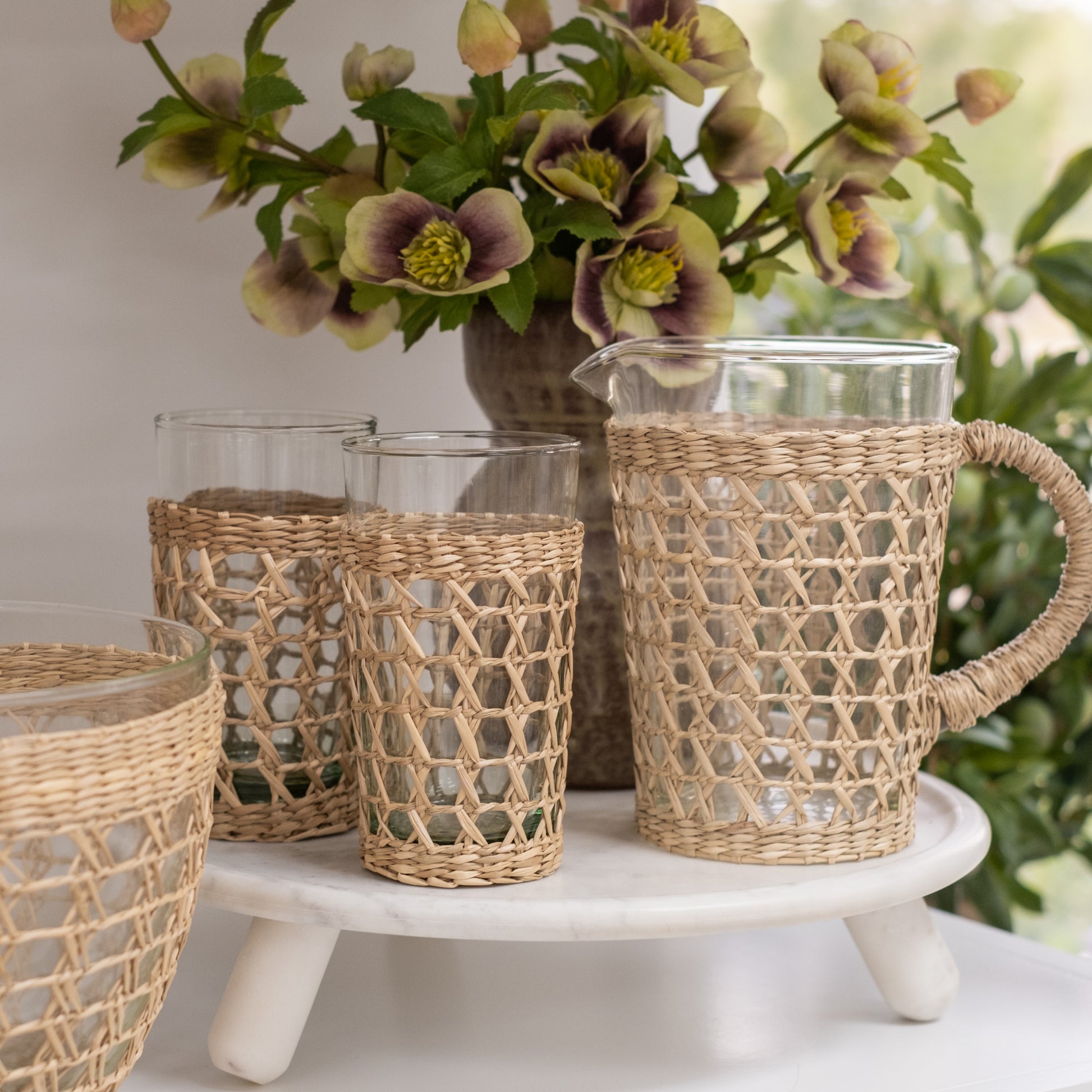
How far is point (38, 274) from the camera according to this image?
702mm

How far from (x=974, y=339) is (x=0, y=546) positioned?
2.32ft

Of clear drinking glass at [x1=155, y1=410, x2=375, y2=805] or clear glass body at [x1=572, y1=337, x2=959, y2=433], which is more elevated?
clear glass body at [x1=572, y1=337, x2=959, y2=433]

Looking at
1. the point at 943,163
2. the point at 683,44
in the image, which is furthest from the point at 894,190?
the point at 683,44

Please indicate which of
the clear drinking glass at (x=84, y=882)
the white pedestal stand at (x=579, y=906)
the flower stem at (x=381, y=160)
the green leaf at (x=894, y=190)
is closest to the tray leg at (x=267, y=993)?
the white pedestal stand at (x=579, y=906)

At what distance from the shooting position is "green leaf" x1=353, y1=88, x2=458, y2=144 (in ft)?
1.82

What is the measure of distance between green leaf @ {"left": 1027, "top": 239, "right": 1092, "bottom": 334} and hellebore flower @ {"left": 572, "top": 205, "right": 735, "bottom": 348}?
0.53m

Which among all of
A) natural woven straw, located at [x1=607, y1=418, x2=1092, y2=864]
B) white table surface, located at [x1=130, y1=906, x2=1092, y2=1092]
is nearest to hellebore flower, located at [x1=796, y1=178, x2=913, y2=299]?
natural woven straw, located at [x1=607, y1=418, x2=1092, y2=864]

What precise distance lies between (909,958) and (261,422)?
14.5 inches

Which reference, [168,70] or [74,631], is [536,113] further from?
[74,631]

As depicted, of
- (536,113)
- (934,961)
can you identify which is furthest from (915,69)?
(934,961)

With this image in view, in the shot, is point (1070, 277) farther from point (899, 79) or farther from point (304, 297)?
point (304, 297)

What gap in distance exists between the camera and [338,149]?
0.62 m

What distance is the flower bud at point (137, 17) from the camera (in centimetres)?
56

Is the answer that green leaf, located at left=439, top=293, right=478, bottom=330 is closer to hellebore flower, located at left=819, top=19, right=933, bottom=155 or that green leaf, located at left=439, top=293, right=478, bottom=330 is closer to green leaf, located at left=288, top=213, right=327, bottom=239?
green leaf, located at left=288, top=213, right=327, bottom=239
